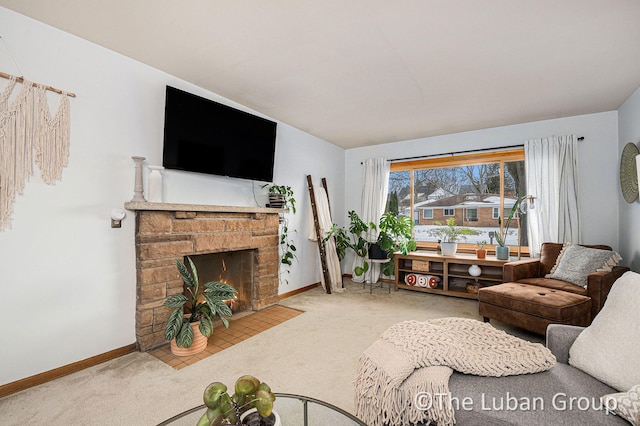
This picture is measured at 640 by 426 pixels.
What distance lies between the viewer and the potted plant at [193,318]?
7.43 feet

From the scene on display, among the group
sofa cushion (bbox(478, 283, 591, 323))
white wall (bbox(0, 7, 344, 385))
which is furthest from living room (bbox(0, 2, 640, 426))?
sofa cushion (bbox(478, 283, 591, 323))

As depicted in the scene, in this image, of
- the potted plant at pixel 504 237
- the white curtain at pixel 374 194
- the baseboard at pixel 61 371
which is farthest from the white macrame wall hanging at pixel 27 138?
the potted plant at pixel 504 237

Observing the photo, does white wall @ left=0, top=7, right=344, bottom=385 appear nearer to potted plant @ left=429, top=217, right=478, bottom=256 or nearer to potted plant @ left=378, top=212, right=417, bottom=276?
potted plant @ left=378, top=212, right=417, bottom=276

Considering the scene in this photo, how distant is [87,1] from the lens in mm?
1756

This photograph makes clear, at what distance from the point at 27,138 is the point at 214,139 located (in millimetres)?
1323

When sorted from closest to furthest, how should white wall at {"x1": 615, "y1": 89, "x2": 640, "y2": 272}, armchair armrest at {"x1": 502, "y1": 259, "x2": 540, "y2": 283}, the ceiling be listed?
the ceiling, white wall at {"x1": 615, "y1": 89, "x2": 640, "y2": 272}, armchair armrest at {"x1": 502, "y1": 259, "x2": 540, "y2": 283}

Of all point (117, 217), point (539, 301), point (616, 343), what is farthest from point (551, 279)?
point (117, 217)

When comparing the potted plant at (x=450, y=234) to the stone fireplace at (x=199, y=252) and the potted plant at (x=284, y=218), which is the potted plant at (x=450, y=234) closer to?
the potted plant at (x=284, y=218)

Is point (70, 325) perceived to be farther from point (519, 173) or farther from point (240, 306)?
point (519, 173)

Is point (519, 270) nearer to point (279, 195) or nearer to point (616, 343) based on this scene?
point (616, 343)

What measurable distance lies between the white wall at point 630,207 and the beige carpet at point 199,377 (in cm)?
139

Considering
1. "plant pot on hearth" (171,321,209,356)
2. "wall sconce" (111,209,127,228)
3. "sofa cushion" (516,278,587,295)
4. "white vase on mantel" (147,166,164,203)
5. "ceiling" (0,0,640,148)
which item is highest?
"ceiling" (0,0,640,148)

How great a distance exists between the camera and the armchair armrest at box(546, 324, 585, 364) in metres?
1.39

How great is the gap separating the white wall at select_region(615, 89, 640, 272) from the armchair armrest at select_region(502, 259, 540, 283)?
2.55 feet
